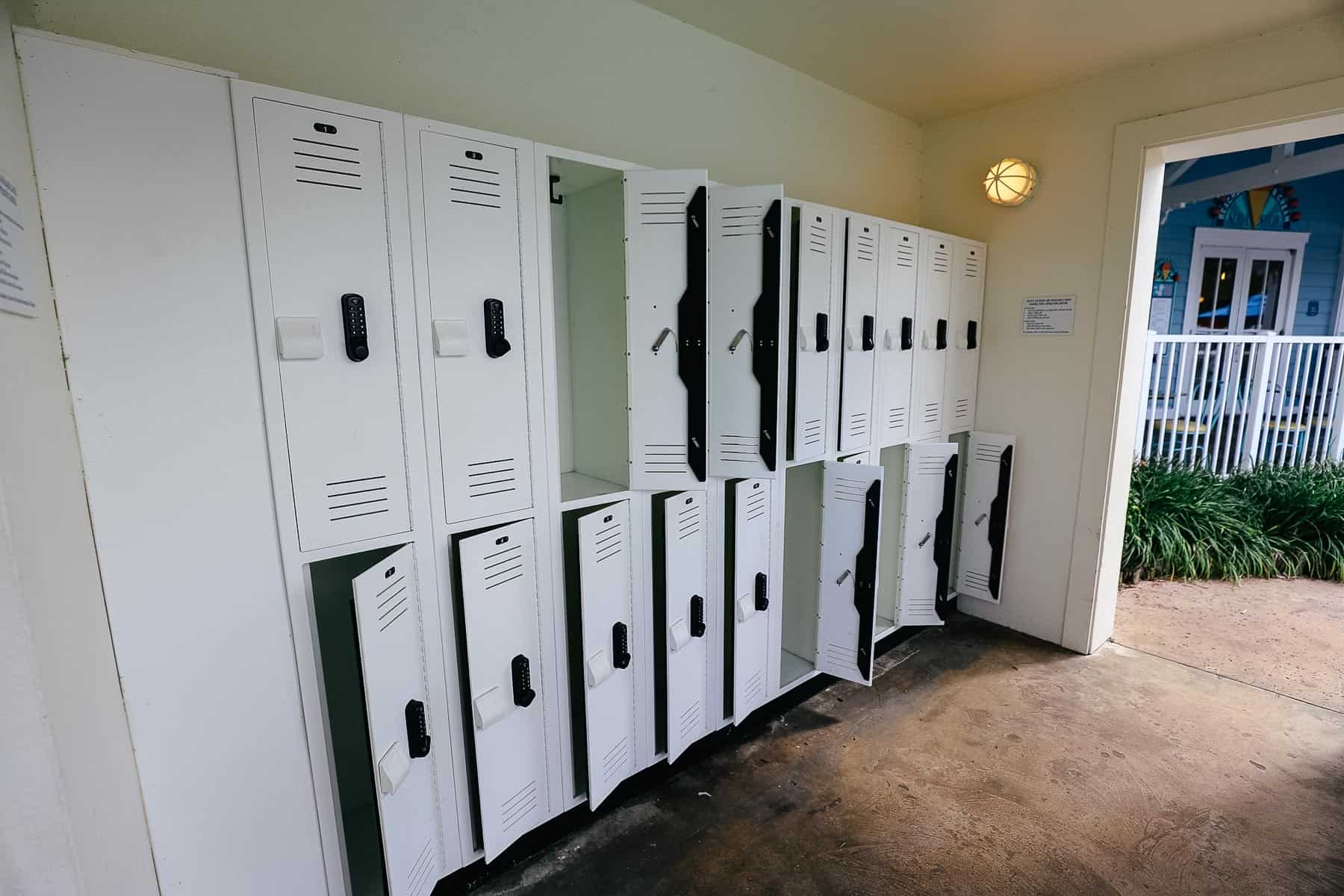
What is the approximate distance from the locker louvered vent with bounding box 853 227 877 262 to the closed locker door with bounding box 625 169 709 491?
893mm

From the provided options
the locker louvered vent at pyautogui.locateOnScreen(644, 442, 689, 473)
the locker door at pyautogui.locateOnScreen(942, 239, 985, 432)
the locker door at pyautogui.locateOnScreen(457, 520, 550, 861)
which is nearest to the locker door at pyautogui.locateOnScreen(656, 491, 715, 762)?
the locker louvered vent at pyautogui.locateOnScreen(644, 442, 689, 473)

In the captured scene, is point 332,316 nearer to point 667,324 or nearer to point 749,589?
point 667,324

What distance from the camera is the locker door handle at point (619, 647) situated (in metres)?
1.97

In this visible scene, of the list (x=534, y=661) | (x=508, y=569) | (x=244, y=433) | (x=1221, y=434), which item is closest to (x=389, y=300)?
(x=244, y=433)

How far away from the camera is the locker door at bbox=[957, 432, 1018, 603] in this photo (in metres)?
3.33

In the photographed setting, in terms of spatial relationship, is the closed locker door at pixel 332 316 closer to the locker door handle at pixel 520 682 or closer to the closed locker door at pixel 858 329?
the locker door handle at pixel 520 682

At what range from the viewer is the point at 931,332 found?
120 inches

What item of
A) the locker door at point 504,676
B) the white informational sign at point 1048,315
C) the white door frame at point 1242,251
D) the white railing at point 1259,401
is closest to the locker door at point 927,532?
the white informational sign at point 1048,315

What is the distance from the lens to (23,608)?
2.68 ft

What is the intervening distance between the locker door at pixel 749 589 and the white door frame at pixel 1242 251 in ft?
22.0

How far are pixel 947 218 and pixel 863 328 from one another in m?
1.43

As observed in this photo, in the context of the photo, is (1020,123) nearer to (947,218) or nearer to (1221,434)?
(947,218)

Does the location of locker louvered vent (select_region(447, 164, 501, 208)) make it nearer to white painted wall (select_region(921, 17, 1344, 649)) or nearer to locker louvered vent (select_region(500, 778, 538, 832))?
locker louvered vent (select_region(500, 778, 538, 832))

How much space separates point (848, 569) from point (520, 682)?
151cm
